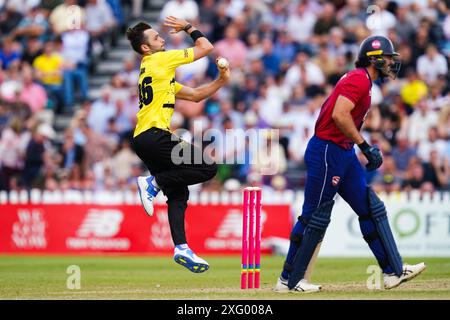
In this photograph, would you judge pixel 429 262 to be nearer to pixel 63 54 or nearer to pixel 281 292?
pixel 281 292

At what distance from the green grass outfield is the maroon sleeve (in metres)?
2.05

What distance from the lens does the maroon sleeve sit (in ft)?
38.1

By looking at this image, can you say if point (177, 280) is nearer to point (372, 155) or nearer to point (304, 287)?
point (304, 287)

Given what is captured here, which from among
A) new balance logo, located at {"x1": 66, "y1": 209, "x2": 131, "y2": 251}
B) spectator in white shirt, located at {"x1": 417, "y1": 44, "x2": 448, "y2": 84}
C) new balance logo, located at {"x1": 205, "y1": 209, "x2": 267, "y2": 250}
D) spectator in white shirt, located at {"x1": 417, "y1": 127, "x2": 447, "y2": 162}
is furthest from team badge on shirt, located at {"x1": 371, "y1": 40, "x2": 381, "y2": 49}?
spectator in white shirt, located at {"x1": 417, "y1": 44, "x2": 448, "y2": 84}

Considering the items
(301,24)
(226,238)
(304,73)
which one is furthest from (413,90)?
(226,238)

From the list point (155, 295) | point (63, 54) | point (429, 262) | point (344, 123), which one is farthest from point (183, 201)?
point (63, 54)

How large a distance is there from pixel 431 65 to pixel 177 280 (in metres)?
10.8

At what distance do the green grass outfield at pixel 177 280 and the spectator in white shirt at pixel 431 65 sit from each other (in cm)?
594

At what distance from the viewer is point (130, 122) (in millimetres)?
24062

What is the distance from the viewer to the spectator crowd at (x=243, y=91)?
21969 millimetres

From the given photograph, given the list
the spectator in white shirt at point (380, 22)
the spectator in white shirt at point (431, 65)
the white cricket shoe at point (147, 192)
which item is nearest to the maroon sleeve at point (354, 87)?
the white cricket shoe at point (147, 192)

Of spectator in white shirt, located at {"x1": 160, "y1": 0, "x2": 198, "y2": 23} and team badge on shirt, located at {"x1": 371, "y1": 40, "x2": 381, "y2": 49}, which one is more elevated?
spectator in white shirt, located at {"x1": 160, "y1": 0, "x2": 198, "y2": 23}

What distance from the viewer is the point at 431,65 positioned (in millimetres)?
23047

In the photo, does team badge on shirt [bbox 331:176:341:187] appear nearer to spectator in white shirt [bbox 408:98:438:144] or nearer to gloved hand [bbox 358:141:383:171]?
gloved hand [bbox 358:141:383:171]
